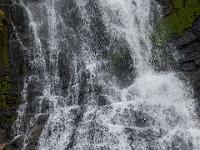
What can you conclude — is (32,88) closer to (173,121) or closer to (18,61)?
(18,61)

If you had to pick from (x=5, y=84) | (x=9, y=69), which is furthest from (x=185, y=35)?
(x=5, y=84)

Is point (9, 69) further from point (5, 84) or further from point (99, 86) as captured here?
point (99, 86)

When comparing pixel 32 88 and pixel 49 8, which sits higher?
pixel 49 8

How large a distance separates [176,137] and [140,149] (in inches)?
47.5

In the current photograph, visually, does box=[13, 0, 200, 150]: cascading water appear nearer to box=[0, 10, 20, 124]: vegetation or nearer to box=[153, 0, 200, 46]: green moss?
box=[0, 10, 20, 124]: vegetation

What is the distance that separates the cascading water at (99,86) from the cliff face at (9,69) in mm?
293

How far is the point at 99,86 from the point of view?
695 inches

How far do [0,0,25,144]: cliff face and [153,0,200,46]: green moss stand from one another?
4.95 metres

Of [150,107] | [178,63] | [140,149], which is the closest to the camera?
[140,149]

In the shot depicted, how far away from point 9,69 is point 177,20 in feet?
20.0

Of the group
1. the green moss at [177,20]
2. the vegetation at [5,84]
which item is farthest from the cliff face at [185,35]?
the vegetation at [5,84]

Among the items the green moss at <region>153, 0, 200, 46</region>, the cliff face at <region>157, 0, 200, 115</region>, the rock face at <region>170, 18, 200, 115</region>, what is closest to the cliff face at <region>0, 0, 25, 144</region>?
the green moss at <region>153, 0, 200, 46</region>

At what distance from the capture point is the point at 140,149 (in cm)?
1616

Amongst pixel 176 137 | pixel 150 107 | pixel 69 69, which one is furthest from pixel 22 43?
pixel 176 137
